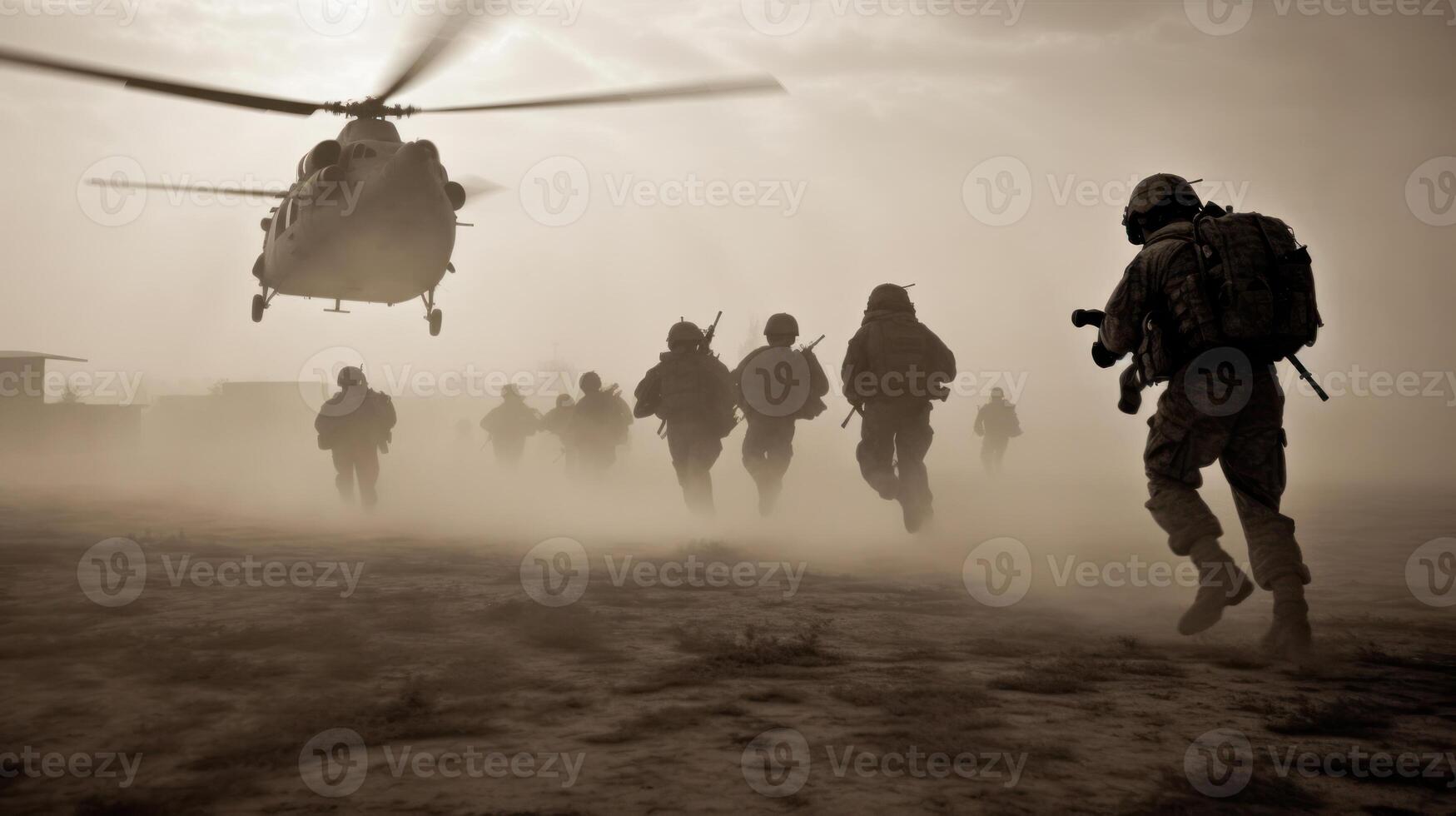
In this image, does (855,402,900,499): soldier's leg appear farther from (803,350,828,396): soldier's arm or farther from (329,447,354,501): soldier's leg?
(329,447,354,501): soldier's leg

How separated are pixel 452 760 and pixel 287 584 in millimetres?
3535

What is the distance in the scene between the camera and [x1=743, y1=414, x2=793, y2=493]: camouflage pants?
33.8ft

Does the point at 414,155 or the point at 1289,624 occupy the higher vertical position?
the point at 414,155

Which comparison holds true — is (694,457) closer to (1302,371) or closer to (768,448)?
(768,448)

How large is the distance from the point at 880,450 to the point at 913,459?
0.31 m

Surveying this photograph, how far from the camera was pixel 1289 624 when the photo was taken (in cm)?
378

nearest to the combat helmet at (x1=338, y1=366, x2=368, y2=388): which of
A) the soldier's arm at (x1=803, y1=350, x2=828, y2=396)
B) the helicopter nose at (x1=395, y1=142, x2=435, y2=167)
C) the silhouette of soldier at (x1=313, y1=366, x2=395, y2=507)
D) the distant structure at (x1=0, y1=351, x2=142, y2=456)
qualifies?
the silhouette of soldier at (x1=313, y1=366, x2=395, y2=507)

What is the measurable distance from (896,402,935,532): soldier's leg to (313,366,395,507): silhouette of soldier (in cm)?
639

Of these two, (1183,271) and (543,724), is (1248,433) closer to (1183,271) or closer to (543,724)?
(1183,271)

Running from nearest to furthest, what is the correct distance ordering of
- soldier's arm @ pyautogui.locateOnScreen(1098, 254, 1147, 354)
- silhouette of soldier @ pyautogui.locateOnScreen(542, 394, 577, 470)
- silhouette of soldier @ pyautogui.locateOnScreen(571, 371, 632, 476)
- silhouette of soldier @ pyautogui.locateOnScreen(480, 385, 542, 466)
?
1. soldier's arm @ pyautogui.locateOnScreen(1098, 254, 1147, 354)
2. silhouette of soldier @ pyautogui.locateOnScreen(571, 371, 632, 476)
3. silhouette of soldier @ pyautogui.locateOnScreen(542, 394, 577, 470)
4. silhouette of soldier @ pyautogui.locateOnScreen(480, 385, 542, 466)

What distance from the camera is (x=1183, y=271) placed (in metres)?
4.31

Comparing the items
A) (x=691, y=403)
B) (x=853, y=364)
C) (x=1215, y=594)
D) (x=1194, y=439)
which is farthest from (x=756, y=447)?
(x=1215, y=594)

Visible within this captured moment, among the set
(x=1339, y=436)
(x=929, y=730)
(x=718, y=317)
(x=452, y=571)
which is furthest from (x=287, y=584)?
(x=1339, y=436)

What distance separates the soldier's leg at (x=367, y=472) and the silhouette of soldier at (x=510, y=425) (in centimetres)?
702
